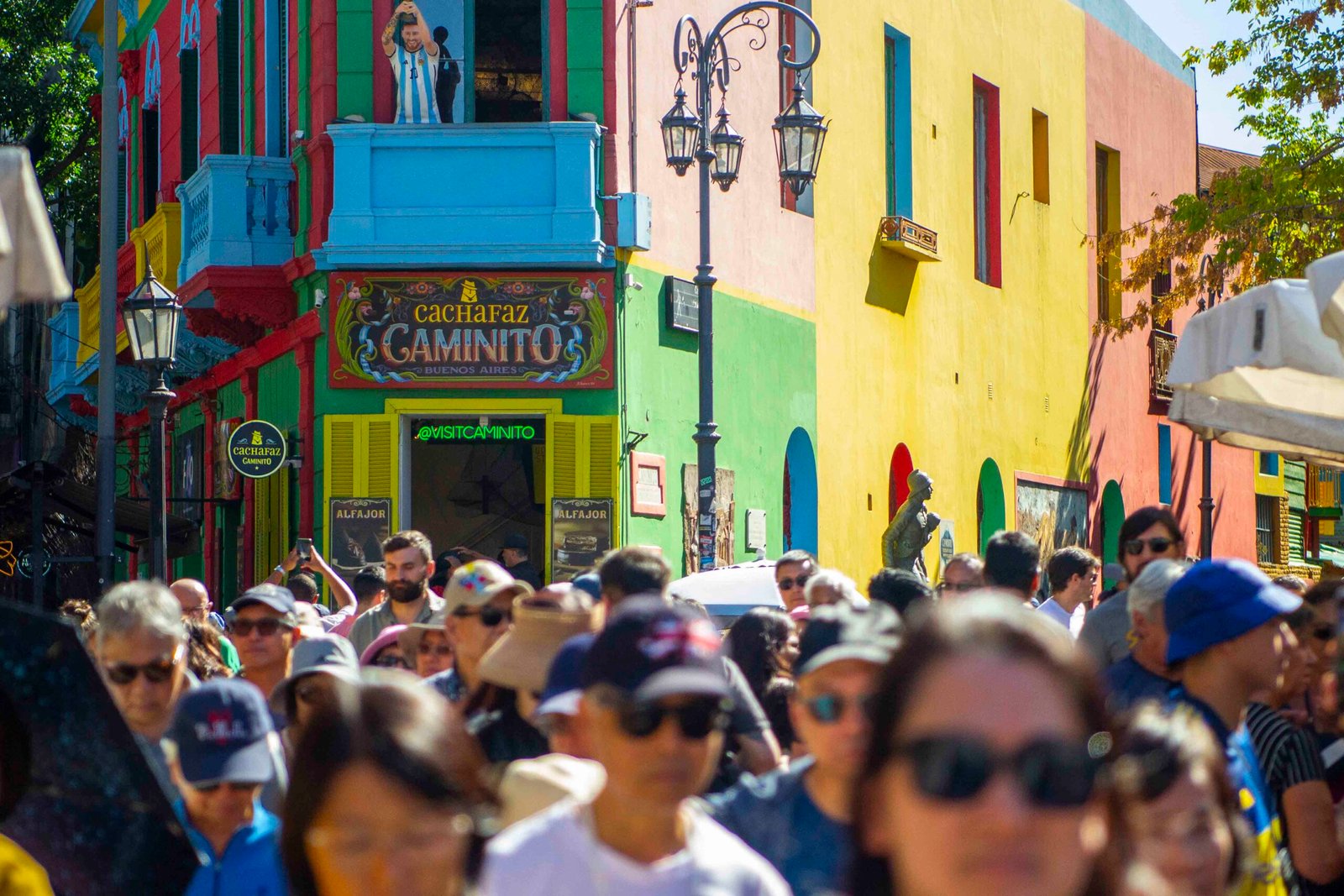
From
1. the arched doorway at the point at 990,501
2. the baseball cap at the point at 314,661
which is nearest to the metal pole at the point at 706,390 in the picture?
the baseball cap at the point at 314,661

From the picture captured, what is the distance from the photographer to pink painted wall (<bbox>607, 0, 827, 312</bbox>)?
1903 centimetres

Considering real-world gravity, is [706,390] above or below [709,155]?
below

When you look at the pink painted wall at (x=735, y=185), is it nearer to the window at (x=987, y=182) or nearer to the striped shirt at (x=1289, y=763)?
the window at (x=987, y=182)

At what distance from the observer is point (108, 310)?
18.8 meters

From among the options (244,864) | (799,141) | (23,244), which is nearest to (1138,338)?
(799,141)

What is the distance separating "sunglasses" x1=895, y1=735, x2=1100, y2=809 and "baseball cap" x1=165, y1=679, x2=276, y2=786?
2378mm

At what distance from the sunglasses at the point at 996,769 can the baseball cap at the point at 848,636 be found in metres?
1.78

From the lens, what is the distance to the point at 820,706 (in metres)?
4.24

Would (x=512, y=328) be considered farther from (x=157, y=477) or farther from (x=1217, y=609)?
(x=1217, y=609)

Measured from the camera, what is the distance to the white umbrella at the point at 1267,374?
332 inches

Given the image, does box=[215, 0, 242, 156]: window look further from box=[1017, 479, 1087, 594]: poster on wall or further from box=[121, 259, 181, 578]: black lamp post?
box=[1017, 479, 1087, 594]: poster on wall

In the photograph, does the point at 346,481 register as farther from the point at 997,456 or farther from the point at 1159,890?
the point at 1159,890

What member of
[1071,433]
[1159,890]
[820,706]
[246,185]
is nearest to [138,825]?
[820,706]

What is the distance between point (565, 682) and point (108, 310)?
15.2 m
